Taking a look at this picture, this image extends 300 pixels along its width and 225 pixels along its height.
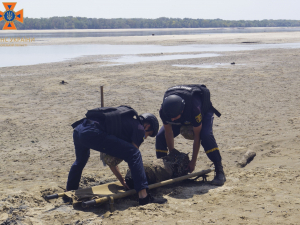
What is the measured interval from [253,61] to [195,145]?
1788 cm

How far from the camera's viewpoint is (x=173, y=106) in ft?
17.7

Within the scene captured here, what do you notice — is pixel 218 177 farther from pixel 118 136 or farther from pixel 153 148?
pixel 153 148

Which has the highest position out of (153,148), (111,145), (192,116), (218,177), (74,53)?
(74,53)

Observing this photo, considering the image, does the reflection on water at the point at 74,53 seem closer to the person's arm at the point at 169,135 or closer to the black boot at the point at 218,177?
the person's arm at the point at 169,135

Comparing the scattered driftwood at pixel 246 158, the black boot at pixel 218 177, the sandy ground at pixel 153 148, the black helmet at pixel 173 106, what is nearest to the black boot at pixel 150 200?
the sandy ground at pixel 153 148

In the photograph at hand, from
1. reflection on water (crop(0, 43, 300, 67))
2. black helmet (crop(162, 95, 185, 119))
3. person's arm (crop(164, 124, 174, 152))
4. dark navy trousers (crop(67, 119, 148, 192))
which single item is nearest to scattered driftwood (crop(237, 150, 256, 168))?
person's arm (crop(164, 124, 174, 152))

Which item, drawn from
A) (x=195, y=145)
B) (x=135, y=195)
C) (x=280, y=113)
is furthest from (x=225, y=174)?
(x=280, y=113)

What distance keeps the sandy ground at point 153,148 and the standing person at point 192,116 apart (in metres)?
0.56

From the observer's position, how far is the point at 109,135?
4.83 metres

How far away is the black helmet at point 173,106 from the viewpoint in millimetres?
5391

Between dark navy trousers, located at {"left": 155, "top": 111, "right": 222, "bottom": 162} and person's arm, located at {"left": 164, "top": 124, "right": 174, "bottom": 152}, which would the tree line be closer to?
person's arm, located at {"left": 164, "top": 124, "right": 174, "bottom": 152}

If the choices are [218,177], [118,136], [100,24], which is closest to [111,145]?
[118,136]

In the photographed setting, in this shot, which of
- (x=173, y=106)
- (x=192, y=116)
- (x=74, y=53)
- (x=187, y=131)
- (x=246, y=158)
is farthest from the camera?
(x=74, y=53)

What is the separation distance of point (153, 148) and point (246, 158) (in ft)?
6.84
